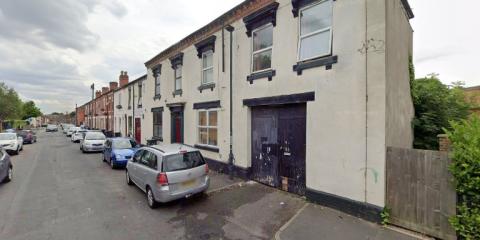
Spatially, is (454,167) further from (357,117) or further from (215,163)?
(215,163)

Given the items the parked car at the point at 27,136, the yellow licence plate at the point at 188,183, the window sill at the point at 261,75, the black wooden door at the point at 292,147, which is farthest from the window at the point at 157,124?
the parked car at the point at 27,136

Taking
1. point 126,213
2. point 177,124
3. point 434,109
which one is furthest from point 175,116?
point 434,109

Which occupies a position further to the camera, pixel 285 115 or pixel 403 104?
pixel 285 115

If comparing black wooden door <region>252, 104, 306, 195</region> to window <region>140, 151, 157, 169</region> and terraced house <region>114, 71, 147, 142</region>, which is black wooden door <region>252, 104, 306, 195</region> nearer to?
window <region>140, 151, 157, 169</region>

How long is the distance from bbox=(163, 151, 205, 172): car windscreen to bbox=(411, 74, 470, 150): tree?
726cm

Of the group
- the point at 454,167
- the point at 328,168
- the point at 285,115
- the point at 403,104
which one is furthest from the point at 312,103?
the point at 454,167

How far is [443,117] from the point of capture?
26.3 ft

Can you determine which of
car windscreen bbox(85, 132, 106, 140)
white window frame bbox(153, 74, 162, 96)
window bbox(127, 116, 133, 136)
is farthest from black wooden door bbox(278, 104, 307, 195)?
window bbox(127, 116, 133, 136)

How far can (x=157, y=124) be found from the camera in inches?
663

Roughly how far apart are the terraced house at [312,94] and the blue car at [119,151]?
13.2 ft

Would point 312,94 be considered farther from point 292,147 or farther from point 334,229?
point 334,229

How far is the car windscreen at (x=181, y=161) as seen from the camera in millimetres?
6359

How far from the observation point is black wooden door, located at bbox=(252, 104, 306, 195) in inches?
277

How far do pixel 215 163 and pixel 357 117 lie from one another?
21.2ft
